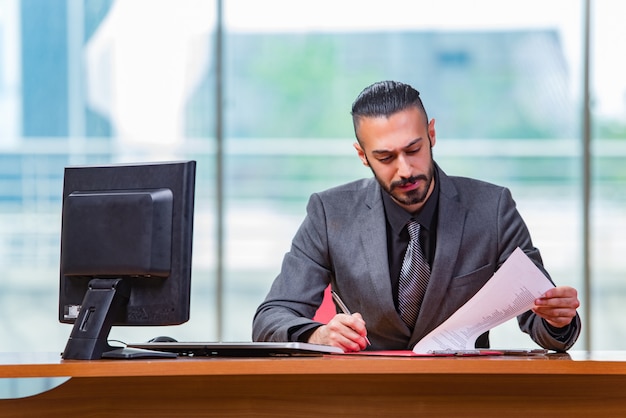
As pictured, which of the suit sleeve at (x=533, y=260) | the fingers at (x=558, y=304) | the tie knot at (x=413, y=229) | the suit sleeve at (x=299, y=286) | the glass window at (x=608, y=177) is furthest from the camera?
the glass window at (x=608, y=177)

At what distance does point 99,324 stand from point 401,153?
0.88 m

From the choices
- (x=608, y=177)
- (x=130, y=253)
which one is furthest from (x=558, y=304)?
(x=608, y=177)

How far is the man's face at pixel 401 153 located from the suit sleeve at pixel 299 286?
27 cm

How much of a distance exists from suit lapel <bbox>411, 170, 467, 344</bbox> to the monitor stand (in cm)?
77

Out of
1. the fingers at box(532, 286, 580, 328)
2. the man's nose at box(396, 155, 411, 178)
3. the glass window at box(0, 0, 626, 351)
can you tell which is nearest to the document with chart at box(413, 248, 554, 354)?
the fingers at box(532, 286, 580, 328)

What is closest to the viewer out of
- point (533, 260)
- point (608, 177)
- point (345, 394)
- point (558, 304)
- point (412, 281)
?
point (345, 394)

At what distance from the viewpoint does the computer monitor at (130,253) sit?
200 centimetres

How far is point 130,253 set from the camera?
79.0 inches

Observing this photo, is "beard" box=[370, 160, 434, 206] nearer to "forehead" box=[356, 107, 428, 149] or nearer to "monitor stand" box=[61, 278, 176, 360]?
"forehead" box=[356, 107, 428, 149]

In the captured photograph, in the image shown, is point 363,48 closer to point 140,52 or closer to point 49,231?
point 140,52

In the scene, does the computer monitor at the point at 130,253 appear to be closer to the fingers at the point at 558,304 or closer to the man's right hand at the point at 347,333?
the man's right hand at the point at 347,333

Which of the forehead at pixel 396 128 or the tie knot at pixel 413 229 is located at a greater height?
the forehead at pixel 396 128

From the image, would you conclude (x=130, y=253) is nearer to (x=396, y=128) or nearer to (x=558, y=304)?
(x=396, y=128)

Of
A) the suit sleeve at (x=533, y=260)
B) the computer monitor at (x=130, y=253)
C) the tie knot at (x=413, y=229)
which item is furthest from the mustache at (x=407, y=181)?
the computer monitor at (x=130, y=253)
